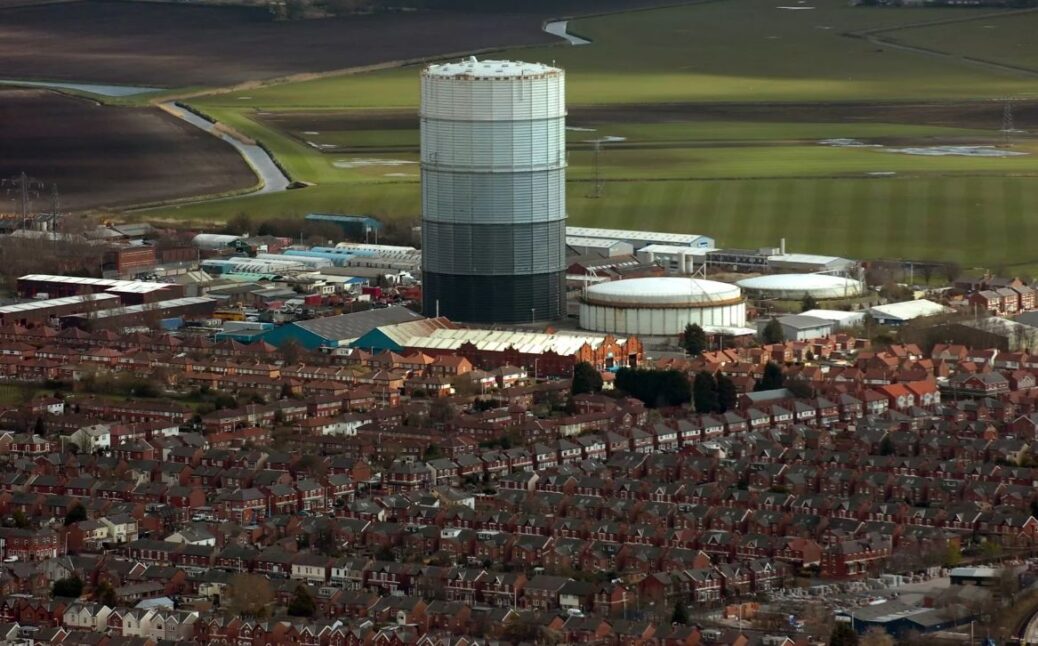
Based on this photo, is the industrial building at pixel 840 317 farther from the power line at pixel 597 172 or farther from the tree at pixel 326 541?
the tree at pixel 326 541

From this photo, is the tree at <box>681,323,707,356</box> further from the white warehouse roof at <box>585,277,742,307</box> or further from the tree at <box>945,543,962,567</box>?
the tree at <box>945,543,962,567</box>

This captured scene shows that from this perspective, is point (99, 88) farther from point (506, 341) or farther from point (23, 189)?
point (506, 341)

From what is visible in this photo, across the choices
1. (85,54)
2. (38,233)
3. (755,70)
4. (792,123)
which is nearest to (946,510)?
(38,233)

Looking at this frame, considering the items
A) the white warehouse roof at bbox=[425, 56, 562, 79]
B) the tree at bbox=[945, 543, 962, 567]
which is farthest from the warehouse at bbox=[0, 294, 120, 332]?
the tree at bbox=[945, 543, 962, 567]

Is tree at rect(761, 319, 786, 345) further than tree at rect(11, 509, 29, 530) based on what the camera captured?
Yes

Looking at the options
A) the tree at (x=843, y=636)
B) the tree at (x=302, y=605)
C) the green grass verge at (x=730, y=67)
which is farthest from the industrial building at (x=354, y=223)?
the tree at (x=843, y=636)

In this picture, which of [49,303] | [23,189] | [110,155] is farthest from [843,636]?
[110,155]
